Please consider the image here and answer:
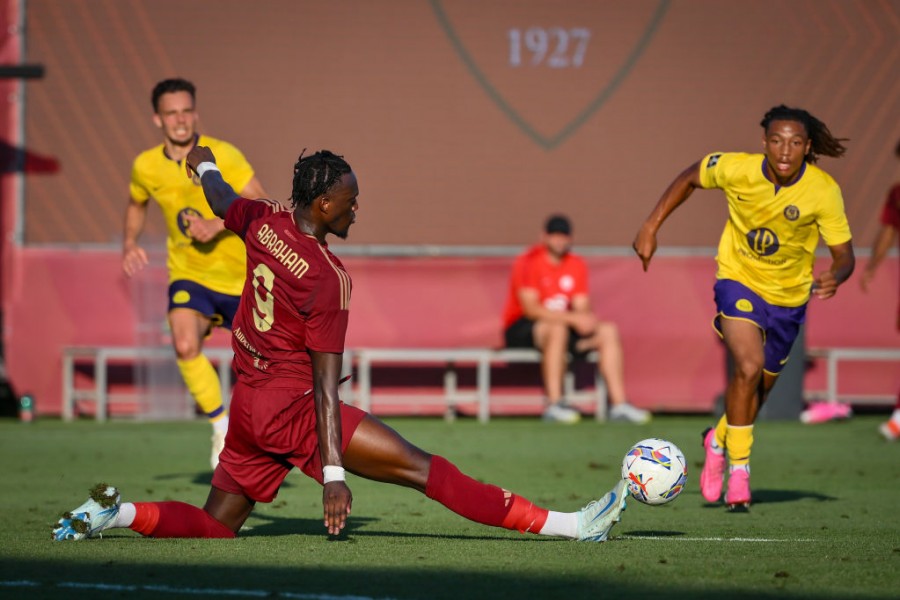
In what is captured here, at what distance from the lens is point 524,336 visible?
15.5 meters

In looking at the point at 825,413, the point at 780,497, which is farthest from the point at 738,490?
the point at 825,413

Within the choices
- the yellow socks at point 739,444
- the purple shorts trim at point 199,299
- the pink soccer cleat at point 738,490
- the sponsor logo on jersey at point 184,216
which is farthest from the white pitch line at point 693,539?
the sponsor logo on jersey at point 184,216

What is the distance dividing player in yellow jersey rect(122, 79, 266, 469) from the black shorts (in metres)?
6.19

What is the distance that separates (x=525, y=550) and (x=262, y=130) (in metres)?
10.3

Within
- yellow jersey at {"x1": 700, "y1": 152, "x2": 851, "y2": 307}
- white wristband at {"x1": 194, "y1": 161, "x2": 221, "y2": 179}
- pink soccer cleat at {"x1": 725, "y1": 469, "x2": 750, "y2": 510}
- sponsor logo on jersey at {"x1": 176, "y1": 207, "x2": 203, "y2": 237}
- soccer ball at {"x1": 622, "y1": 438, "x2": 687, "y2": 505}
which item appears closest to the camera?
soccer ball at {"x1": 622, "y1": 438, "x2": 687, "y2": 505}

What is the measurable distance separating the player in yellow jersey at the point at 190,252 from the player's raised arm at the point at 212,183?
7.35ft

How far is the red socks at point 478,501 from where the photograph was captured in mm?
6398

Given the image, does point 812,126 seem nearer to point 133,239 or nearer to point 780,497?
point 780,497

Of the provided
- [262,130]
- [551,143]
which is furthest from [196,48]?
[551,143]

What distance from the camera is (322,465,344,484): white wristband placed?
605 centimetres

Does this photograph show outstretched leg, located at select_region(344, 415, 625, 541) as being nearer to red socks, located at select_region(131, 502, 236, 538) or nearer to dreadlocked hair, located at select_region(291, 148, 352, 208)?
red socks, located at select_region(131, 502, 236, 538)

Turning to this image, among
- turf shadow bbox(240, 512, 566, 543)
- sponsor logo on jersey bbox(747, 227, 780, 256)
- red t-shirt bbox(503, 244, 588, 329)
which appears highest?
sponsor logo on jersey bbox(747, 227, 780, 256)

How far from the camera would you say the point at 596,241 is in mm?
16422

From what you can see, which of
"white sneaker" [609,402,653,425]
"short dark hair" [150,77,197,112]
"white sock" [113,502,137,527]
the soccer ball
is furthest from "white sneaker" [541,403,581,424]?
"white sock" [113,502,137,527]
